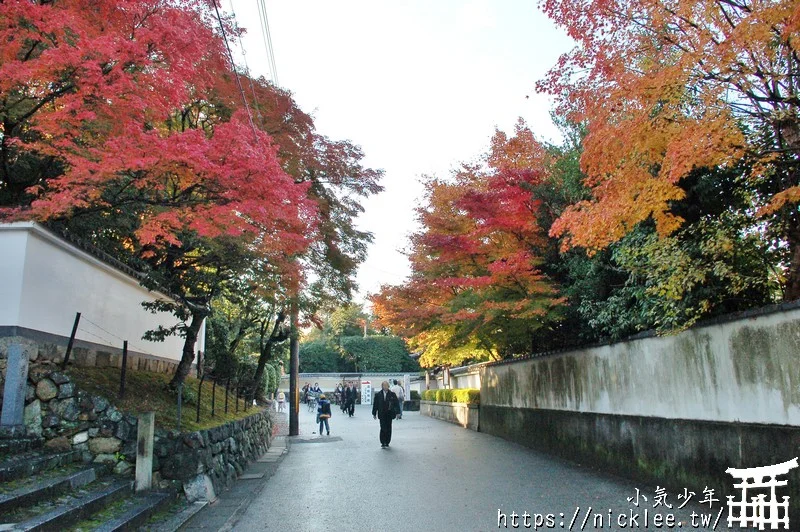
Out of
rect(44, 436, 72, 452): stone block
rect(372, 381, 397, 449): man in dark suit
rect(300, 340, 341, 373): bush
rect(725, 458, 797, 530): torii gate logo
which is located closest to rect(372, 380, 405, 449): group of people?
rect(372, 381, 397, 449): man in dark suit

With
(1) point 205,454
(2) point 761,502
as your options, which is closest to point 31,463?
(1) point 205,454

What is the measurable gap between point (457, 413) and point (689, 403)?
15954 millimetres

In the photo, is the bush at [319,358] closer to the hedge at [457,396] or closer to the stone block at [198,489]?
the hedge at [457,396]

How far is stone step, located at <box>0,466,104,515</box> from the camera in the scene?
471 cm

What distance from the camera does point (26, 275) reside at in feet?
23.4

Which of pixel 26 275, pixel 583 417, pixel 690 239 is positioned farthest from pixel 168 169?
pixel 583 417

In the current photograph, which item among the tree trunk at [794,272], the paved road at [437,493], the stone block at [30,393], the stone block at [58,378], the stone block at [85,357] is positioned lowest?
the paved road at [437,493]

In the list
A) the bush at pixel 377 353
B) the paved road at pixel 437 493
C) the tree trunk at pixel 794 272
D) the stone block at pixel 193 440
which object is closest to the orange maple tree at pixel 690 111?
the tree trunk at pixel 794 272

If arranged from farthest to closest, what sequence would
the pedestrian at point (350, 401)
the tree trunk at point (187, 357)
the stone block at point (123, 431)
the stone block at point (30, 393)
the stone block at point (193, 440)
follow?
the pedestrian at point (350, 401)
the tree trunk at point (187, 357)
the stone block at point (193, 440)
the stone block at point (123, 431)
the stone block at point (30, 393)

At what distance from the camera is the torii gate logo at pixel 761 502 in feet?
17.9

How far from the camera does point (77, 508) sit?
5.12 metres

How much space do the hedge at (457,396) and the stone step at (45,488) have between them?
1480 centimetres

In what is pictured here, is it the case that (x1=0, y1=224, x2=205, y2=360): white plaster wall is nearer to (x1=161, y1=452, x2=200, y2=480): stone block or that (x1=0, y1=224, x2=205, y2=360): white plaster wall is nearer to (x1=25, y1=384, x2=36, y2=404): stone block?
(x1=25, y1=384, x2=36, y2=404): stone block

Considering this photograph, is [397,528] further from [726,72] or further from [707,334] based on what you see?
[726,72]
